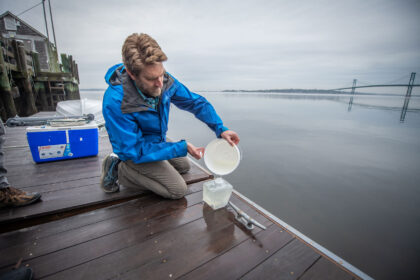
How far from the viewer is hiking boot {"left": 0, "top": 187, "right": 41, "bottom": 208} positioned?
1555mm

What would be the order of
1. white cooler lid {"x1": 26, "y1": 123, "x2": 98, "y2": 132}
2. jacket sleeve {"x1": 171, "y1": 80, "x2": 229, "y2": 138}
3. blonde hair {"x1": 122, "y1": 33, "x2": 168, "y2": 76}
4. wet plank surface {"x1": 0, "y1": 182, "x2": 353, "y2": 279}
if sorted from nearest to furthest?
wet plank surface {"x1": 0, "y1": 182, "x2": 353, "y2": 279} → blonde hair {"x1": 122, "y1": 33, "x2": 168, "y2": 76} → jacket sleeve {"x1": 171, "y1": 80, "x2": 229, "y2": 138} → white cooler lid {"x1": 26, "y1": 123, "x2": 98, "y2": 132}

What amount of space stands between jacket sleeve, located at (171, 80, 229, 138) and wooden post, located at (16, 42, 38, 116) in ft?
28.3

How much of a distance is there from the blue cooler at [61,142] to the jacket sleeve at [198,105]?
60.1 inches

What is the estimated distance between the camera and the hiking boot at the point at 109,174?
188 cm

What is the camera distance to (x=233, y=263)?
122 centimetres

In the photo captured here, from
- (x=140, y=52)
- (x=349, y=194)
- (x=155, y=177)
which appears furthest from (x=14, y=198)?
(x=349, y=194)

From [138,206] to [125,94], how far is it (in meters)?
1.07

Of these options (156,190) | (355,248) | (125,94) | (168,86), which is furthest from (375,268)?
(125,94)

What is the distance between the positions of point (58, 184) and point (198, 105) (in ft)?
5.98

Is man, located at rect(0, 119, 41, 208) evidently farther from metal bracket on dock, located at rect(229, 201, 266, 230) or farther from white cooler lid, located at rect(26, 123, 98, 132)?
metal bracket on dock, located at rect(229, 201, 266, 230)

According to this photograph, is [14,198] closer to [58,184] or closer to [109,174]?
[58,184]

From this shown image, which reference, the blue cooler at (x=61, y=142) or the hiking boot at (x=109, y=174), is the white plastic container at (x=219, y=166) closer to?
the hiking boot at (x=109, y=174)

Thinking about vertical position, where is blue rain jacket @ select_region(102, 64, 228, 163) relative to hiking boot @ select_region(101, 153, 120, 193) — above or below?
above

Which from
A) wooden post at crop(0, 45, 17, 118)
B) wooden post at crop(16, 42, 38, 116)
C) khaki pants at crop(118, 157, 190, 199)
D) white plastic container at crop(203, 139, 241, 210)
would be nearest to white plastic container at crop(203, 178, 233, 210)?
white plastic container at crop(203, 139, 241, 210)
